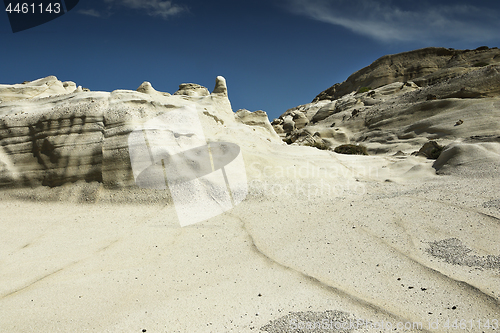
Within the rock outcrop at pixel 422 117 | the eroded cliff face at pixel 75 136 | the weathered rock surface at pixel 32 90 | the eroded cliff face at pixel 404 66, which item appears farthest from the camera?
the eroded cliff face at pixel 404 66

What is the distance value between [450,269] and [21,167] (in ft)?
23.3

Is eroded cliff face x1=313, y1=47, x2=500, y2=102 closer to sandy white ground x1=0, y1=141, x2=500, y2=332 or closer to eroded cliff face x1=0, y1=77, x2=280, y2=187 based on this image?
A: sandy white ground x1=0, y1=141, x2=500, y2=332

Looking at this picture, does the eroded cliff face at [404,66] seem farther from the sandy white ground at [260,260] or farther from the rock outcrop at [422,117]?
the sandy white ground at [260,260]

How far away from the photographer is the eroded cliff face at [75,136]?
5777 millimetres

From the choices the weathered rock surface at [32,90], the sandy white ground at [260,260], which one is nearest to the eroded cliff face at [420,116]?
the sandy white ground at [260,260]

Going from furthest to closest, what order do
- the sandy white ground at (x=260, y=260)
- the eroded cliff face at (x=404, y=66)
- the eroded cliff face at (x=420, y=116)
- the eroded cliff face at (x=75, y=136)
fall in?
the eroded cliff face at (x=404, y=66), the eroded cliff face at (x=420, y=116), the eroded cliff face at (x=75, y=136), the sandy white ground at (x=260, y=260)

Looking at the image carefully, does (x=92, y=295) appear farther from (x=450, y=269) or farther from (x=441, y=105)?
(x=441, y=105)

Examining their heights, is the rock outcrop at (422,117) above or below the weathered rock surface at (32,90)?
below

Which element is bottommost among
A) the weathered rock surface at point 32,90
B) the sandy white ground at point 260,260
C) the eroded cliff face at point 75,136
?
the sandy white ground at point 260,260

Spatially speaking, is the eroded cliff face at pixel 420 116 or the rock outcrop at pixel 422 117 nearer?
the rock outcrop at pixel 422 117

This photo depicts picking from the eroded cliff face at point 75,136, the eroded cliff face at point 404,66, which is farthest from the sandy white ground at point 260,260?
the eroded cliff face at point 404,66

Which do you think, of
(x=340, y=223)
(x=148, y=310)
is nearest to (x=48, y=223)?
(x=148, y=310)

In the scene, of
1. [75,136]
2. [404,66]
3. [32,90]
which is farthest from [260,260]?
[404,66]

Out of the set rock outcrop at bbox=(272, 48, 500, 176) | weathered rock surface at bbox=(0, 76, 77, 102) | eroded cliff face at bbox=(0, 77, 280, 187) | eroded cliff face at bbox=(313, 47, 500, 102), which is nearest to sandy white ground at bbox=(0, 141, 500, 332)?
eroded cliff face at bbox=(0, 77, 280, 187)
